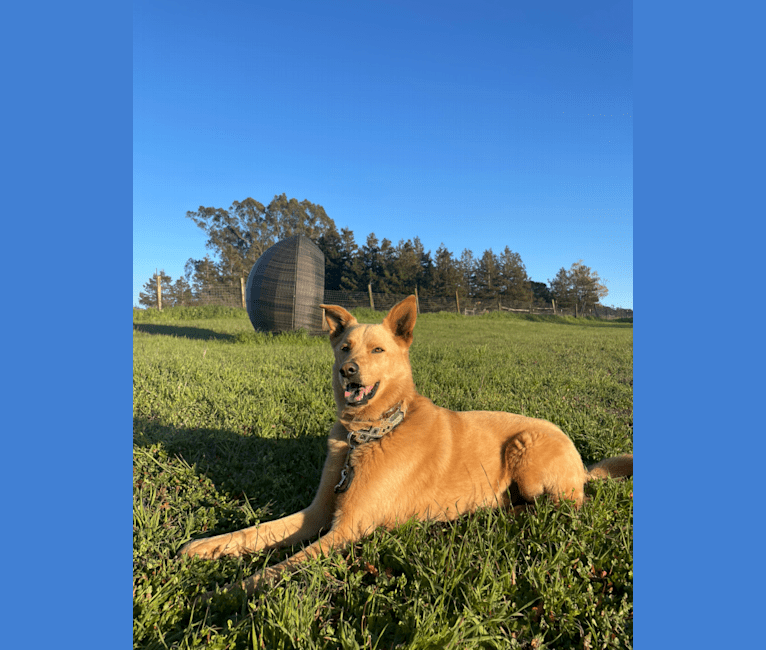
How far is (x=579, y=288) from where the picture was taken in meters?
3.13

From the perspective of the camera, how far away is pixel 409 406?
2.51m

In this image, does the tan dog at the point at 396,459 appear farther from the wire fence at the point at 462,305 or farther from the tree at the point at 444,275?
the tree at the point at 444,275

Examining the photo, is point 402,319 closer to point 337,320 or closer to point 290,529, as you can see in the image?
point 337,320

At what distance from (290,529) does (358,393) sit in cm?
93

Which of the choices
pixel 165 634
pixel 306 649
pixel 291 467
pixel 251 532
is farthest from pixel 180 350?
pixel 306 649

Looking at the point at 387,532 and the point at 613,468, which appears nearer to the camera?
the point at 387,532

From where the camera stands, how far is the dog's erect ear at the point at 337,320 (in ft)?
7.73

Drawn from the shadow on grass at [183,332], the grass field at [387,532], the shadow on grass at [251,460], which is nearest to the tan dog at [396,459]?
the grass field at [387,532]

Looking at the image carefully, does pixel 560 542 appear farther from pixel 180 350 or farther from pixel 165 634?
pixel 180 350

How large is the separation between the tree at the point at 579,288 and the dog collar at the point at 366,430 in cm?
161

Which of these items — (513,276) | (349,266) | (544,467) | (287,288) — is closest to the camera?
(544,467)

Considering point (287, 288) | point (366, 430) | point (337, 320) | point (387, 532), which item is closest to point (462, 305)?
point (337, 320)

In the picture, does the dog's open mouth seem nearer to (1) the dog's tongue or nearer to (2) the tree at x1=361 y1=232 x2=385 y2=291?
(1) the dog's tongue

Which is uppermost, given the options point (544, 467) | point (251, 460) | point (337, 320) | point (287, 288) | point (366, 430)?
point (287, 288)
